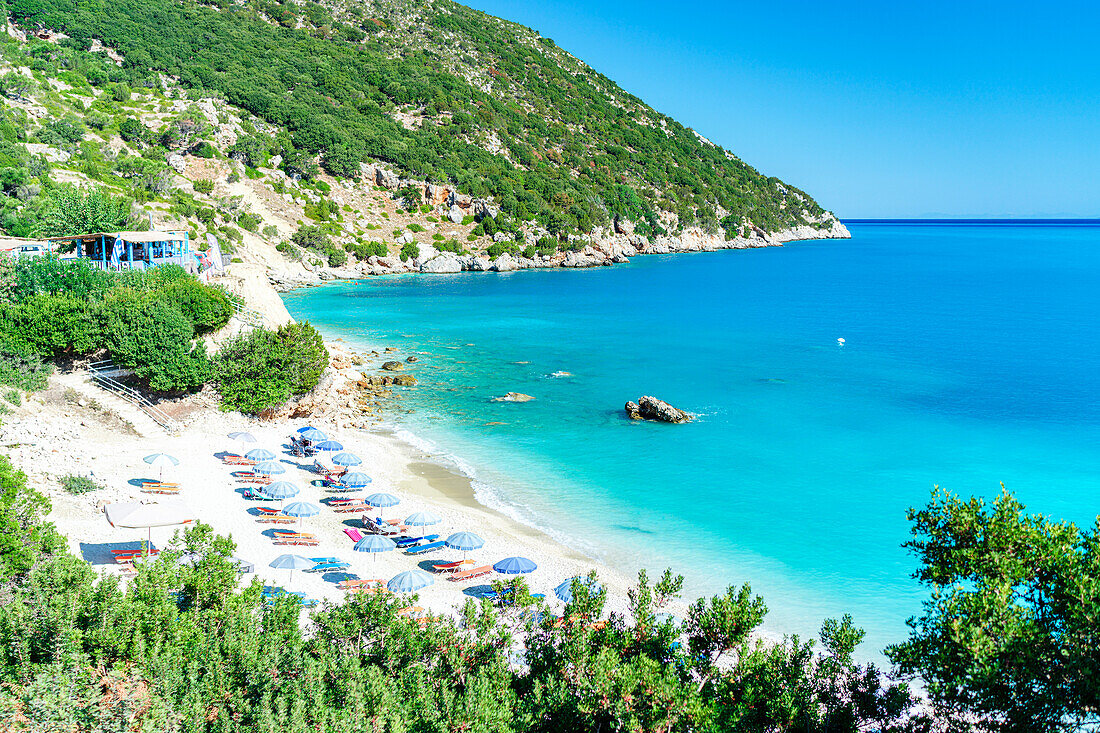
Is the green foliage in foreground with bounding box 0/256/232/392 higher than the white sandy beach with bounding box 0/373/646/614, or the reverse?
the green foliage in foreground with bounding box 0/256/232/392

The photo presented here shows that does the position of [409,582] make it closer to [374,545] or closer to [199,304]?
[374,545]

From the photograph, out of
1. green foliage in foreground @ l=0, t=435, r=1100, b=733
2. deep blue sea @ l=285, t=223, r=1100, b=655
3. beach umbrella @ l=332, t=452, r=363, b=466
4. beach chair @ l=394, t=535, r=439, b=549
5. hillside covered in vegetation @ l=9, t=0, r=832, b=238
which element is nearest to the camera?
green foliage in foreground @ l=0, t=435, r=1100, b=733

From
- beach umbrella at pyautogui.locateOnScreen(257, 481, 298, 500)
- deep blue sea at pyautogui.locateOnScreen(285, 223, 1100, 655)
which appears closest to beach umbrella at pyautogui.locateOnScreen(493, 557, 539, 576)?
deep blue sea at pyautogui.locateOnScreen(285, 223, 1100, 655)

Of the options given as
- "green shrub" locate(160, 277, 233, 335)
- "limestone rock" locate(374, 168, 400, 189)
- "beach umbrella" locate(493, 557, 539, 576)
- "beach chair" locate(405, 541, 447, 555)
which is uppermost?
"limestone rock" locate(374, 168, 400, 189)

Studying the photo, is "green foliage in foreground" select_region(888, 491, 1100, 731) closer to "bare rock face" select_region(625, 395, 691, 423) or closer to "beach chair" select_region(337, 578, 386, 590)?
"beach chair" select_region(337, 578, 386, 590)

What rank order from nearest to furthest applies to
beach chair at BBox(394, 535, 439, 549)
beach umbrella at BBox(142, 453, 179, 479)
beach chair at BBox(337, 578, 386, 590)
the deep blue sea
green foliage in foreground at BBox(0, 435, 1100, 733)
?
green foliage in foreground at BBox(0, 435, 1100, 733), beach chair at BBox(337, 578, 386, 590), beach chair at BBox(394, 535, 439, 549), the deep blue sea, beach umbrella at BBox(142, 453, 179, 479)

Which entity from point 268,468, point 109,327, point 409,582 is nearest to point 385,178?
point 109,327

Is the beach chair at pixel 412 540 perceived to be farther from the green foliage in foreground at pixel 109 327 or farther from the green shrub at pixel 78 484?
the green foliage in foreground at pixel 109 327
